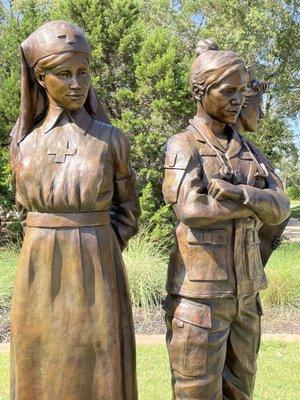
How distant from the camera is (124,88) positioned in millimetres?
9984

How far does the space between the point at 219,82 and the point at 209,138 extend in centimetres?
28

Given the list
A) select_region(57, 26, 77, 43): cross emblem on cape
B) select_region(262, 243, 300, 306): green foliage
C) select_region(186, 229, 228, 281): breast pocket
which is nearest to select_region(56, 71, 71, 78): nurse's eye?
select_region(57, 26, 77, 43): cross emblem on cape

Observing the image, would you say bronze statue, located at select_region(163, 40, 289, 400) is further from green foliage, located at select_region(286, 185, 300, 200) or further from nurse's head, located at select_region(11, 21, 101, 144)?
green foliage, located at select_region(286, 185, 300, 200)

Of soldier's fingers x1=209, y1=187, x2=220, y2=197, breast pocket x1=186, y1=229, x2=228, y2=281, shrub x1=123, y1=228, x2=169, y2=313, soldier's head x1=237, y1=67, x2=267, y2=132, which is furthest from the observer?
shrub x1=123, y1=228, x2=169, y2=313

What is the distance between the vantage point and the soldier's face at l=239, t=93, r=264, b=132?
10.00ft

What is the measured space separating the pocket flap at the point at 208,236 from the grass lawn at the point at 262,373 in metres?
2.36

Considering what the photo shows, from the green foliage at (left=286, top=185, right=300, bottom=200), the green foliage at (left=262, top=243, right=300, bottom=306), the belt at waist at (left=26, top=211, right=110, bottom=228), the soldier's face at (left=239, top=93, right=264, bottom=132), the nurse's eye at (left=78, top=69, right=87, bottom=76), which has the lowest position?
the green foliage at (left=286, top=185, right=300, bottom=200)

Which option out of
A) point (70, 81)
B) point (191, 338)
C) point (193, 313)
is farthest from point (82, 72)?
point (191, 338)

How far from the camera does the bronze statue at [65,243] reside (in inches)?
102

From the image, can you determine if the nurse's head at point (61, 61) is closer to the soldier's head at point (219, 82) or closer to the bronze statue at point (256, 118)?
the soldier's head at point (219, 82)

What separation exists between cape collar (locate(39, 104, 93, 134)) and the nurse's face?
0.07 metres

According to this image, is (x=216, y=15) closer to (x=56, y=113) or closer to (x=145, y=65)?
(x=145, y=65)

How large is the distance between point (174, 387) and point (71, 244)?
936 mm

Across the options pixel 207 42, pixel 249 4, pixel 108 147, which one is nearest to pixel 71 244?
pixel 108 147
